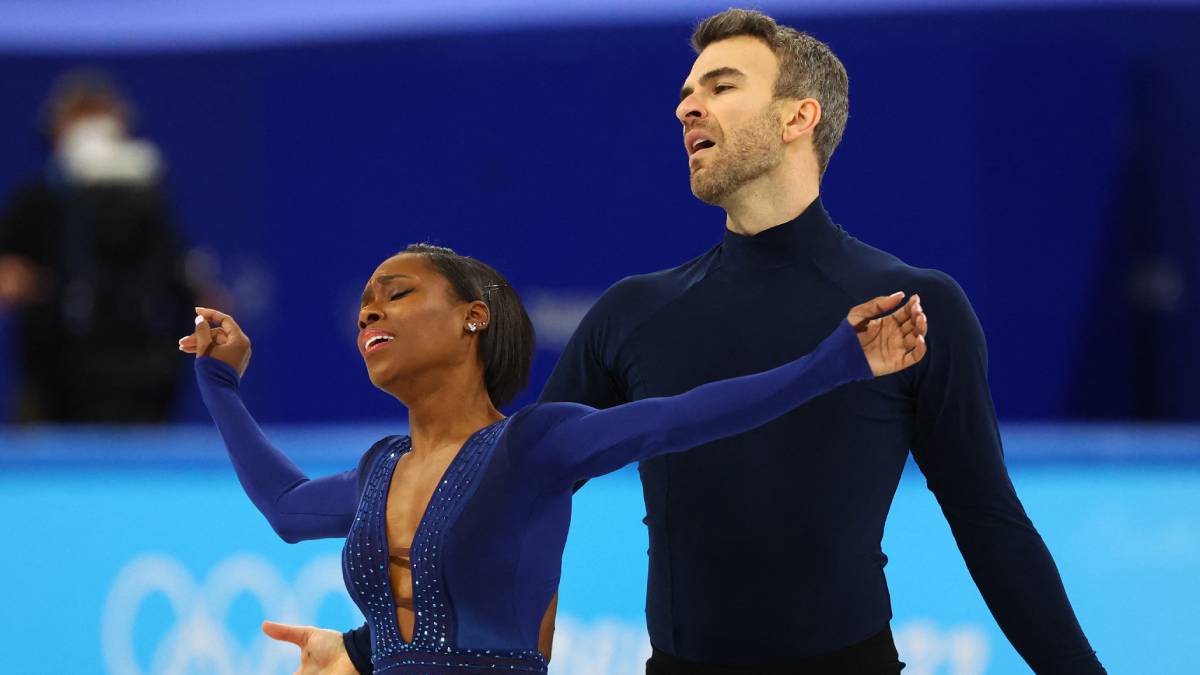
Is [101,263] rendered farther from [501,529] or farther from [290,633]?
[501,529]

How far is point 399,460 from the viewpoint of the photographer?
3.09 m

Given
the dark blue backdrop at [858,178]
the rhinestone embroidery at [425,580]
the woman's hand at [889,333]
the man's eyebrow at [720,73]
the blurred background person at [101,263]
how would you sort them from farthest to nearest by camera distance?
the dark blue backdrop at [858,178] → the blurred background person at [101,263] → the man's eyebrow at [720,73] → the rhinestone embroidery at [425,580] → the woman's hand at [889,333]

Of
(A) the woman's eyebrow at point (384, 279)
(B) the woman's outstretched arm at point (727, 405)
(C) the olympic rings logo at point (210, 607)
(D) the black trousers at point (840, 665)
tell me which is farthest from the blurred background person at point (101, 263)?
(B) the woman's outstretched arm at point (727, 405)

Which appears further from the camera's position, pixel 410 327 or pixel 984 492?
pixel 984 492

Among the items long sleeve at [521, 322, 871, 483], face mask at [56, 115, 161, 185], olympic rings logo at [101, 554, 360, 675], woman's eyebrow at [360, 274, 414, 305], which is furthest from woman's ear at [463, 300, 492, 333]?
face mask at [56, 115, 161, 185]

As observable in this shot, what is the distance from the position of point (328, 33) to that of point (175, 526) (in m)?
4.76

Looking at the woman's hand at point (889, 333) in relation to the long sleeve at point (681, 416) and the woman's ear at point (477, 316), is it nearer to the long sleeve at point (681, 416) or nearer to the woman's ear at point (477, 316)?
the long sleeve at point (681, 416)

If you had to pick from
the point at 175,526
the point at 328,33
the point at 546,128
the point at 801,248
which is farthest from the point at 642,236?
the point at 801,248

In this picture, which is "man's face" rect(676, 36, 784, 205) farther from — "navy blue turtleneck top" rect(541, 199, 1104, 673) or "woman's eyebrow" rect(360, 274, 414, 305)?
"woman's eyebrow" rect(360, 274, 414, 305)

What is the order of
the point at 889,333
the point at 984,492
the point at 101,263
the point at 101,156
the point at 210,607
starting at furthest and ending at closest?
the point at 101,156 → the point at 101,263 → the point at 210,607 → the point at 984,492 → the point at 889,333

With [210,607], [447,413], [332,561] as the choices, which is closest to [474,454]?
[447,413]

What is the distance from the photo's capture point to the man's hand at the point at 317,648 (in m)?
3.12

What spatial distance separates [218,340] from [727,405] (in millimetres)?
1151

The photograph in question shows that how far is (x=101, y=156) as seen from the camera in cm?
760
